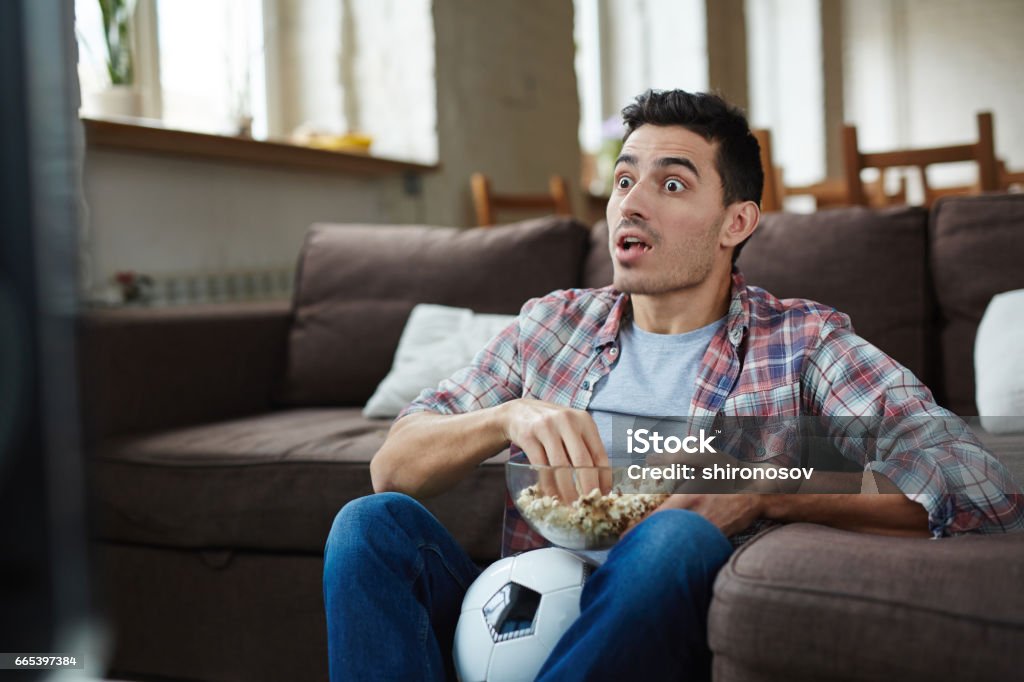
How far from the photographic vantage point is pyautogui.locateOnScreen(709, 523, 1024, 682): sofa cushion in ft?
3.12

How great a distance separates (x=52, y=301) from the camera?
0.66 feet

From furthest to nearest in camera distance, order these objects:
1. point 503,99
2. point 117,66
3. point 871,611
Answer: point 503,99 < point 117,66 < point 871,611

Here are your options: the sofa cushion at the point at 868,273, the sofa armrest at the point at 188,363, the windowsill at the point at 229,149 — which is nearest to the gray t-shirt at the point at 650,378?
the sofa cushion at the point at 868,273

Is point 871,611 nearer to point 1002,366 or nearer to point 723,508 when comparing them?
point 723,508

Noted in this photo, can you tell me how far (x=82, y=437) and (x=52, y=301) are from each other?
0.09ft

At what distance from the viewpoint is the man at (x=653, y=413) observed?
105cm

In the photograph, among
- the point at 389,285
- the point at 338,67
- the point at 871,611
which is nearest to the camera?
the point at 871,611

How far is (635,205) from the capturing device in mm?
1396

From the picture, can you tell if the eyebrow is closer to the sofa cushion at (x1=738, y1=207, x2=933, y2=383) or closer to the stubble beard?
the stubble beard

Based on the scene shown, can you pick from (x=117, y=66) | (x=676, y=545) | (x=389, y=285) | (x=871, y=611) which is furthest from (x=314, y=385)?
(x=871, y=611)

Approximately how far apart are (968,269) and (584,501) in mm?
1306

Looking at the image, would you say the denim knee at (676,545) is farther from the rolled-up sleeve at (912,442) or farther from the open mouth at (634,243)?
the open mouth at (634,243)

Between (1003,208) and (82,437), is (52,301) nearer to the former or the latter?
(82,437)

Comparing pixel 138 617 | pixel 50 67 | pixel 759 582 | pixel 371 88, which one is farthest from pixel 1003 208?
pixel 371 88
